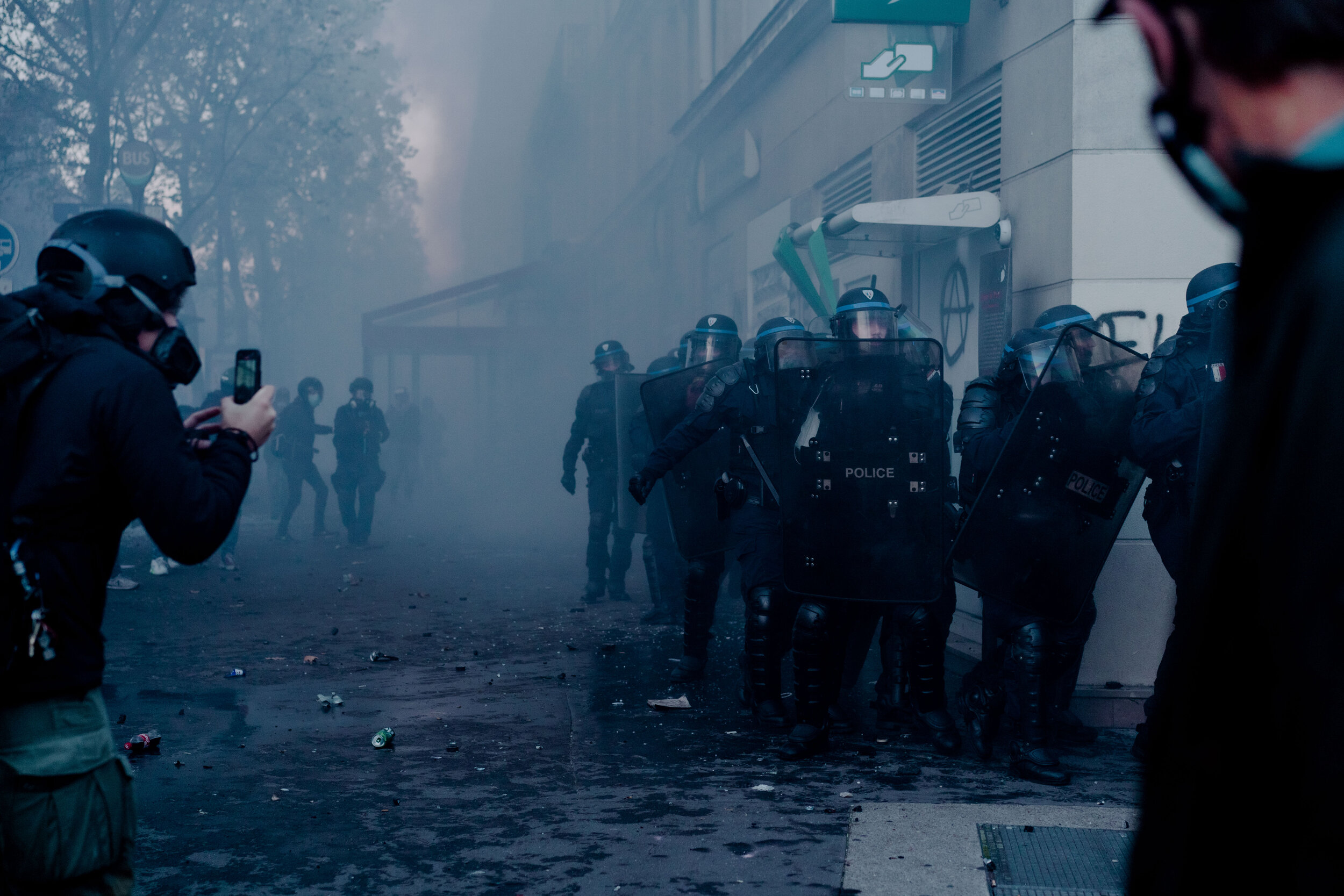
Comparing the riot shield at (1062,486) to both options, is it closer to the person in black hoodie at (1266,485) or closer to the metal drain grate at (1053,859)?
the metal drain grate at (1053,859)

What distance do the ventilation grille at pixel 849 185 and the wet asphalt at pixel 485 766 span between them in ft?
13.3

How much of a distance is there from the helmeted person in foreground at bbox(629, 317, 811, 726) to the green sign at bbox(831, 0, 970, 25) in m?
2.74

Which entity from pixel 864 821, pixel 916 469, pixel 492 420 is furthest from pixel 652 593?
pixel 492 420

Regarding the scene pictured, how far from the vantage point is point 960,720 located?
6168 mm

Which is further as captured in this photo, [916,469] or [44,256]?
[916,469]

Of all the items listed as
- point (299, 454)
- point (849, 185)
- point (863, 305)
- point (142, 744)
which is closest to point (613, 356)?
point (849, 185)

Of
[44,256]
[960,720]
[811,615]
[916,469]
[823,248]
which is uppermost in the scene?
[823,248]

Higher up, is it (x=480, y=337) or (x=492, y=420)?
(x=480, y=337)

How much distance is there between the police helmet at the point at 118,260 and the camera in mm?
2217

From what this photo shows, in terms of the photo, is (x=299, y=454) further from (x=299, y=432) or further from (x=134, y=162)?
(x=134, y=162)

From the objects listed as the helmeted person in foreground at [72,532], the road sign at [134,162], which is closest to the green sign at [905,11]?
the helmeted person in foreground at [72,532]

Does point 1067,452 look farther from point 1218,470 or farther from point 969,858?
point 1218,470

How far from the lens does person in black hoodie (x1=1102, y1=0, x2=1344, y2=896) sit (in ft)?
2.69

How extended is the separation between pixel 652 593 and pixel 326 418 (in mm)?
63073
